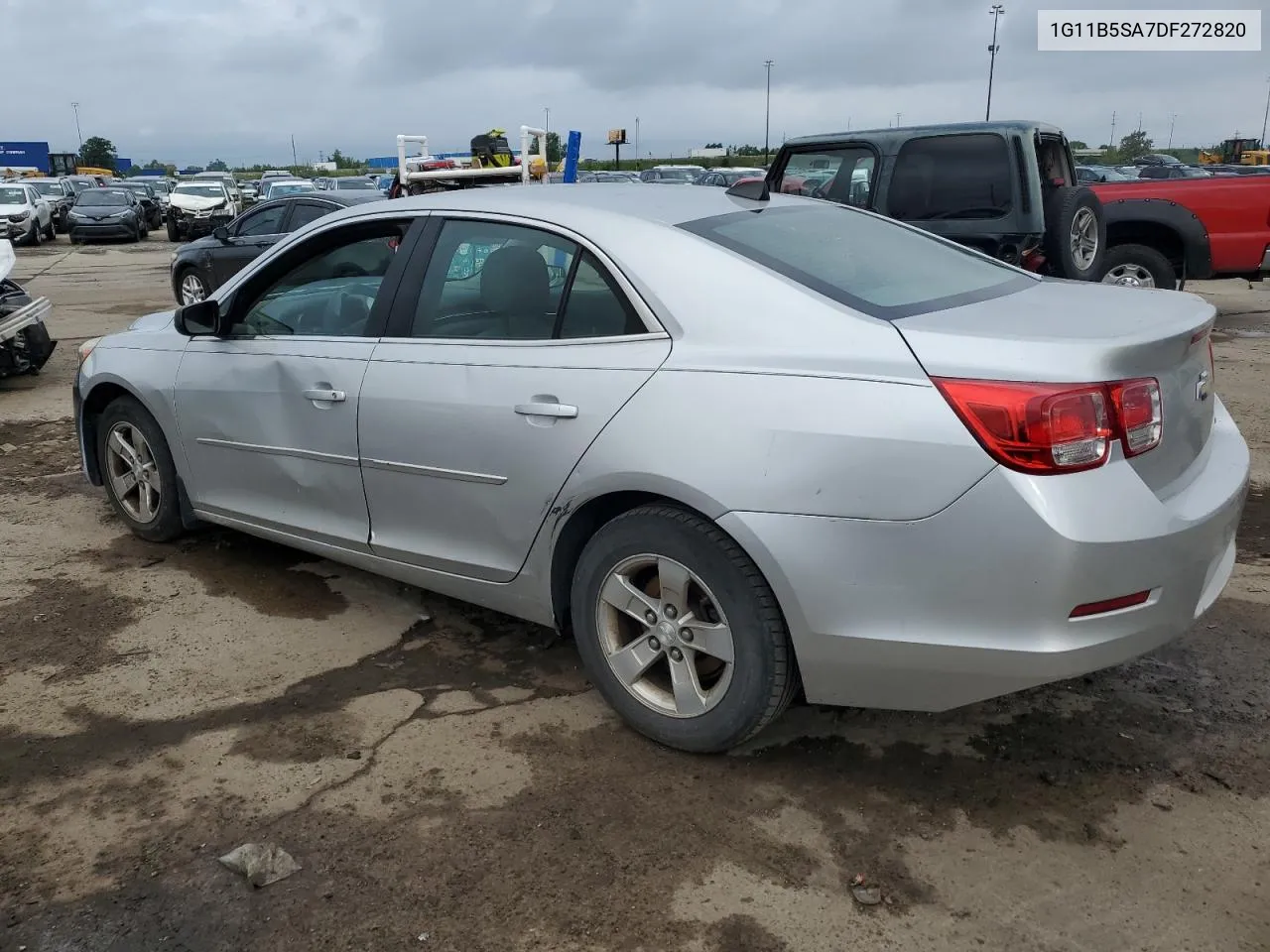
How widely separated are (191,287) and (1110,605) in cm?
1275

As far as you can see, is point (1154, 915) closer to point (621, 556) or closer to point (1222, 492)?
point (1222, 492)

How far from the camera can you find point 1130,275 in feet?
33.5

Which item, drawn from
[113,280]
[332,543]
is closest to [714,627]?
[332,543]

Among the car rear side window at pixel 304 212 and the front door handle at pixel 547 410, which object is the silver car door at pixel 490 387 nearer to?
the front door handle at pixel 547 410

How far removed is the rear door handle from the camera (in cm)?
308

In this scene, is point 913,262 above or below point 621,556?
above

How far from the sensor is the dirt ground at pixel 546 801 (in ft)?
8.02

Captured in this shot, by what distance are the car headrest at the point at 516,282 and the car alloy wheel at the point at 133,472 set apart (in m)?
2.07

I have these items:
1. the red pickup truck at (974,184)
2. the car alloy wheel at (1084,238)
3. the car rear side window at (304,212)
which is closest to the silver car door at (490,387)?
the red pickup truck at (974,184)

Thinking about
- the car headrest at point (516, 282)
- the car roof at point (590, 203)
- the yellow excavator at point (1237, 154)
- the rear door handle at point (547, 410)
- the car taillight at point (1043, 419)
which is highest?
the yellow excavator at point (1237, 154)

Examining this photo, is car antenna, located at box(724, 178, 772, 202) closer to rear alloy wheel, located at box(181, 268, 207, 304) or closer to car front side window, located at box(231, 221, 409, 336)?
car front side window, located at box(231, 221, 409, 336)

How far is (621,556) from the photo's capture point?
3.04 meters

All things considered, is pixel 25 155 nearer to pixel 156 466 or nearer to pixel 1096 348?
pixel 156 466

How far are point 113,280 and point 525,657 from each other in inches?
689
